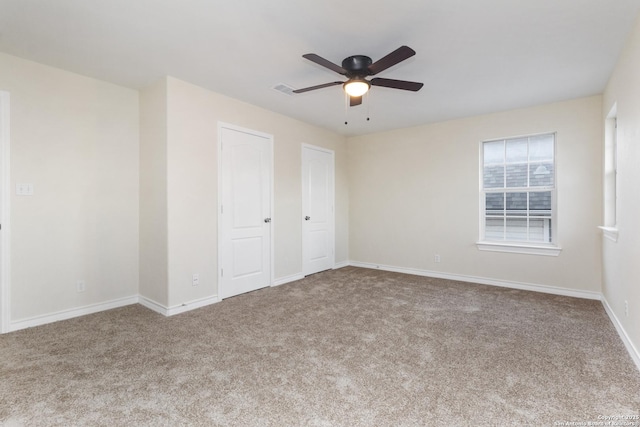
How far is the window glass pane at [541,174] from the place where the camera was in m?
4.18

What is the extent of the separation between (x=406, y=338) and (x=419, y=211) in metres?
2.88

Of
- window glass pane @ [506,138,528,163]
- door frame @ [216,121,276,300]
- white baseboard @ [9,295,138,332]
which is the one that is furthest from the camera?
window glass pane @ [506,138,528,163]

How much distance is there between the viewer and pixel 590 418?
166cm

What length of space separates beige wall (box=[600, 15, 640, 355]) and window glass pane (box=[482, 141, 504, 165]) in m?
1.44

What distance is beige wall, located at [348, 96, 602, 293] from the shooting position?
3883 millimetres

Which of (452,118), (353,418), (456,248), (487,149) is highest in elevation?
(452,118)

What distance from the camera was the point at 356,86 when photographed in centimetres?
269

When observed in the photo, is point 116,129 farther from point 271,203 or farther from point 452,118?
point 452,118

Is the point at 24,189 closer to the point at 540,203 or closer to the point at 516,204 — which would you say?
the point at 516,204

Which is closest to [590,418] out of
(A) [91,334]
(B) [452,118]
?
(A) [91,334]

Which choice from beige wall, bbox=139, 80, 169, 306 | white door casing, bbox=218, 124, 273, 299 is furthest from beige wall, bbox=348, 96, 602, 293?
beige wall, bbox=139, 80, 169, 306

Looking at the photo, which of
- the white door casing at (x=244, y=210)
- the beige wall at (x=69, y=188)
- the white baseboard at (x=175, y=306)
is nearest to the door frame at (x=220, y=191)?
the white door casing at (x=244, y=210)

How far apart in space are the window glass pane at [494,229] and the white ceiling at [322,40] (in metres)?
1.77

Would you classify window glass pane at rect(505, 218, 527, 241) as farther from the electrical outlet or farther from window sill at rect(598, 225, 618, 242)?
the electrical outlet
